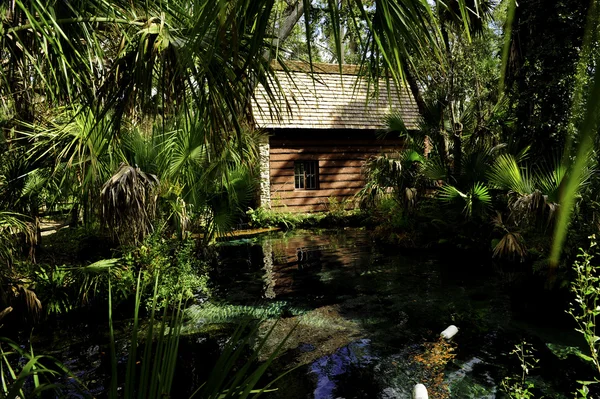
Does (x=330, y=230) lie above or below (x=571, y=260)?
below

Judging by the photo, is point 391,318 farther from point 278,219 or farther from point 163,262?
point 278,219

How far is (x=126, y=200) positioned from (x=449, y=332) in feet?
13.3

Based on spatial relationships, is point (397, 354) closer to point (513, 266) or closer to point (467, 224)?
point (513, 266)

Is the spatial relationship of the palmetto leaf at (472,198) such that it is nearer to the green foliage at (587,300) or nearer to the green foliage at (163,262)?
the green foliage at (163,262)

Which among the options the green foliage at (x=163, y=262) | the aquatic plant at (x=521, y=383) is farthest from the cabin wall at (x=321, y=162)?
the aquatic plant at (x=521, y=383)

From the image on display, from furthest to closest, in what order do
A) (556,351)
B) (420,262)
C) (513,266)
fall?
(420,262) < (513,266) < (556,351)

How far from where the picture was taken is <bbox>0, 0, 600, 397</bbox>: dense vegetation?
1.52m

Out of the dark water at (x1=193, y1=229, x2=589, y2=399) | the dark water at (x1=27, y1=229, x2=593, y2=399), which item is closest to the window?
the dark water at (x1=193, y1=229, x2=589, y2=399)

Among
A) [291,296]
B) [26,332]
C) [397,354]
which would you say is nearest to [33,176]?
[26,332]

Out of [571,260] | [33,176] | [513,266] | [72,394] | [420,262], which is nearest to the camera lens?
[72,394]

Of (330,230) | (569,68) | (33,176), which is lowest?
(330,230)

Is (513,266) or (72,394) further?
(513,266)

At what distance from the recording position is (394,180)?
11648mm

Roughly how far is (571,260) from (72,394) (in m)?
7.02
